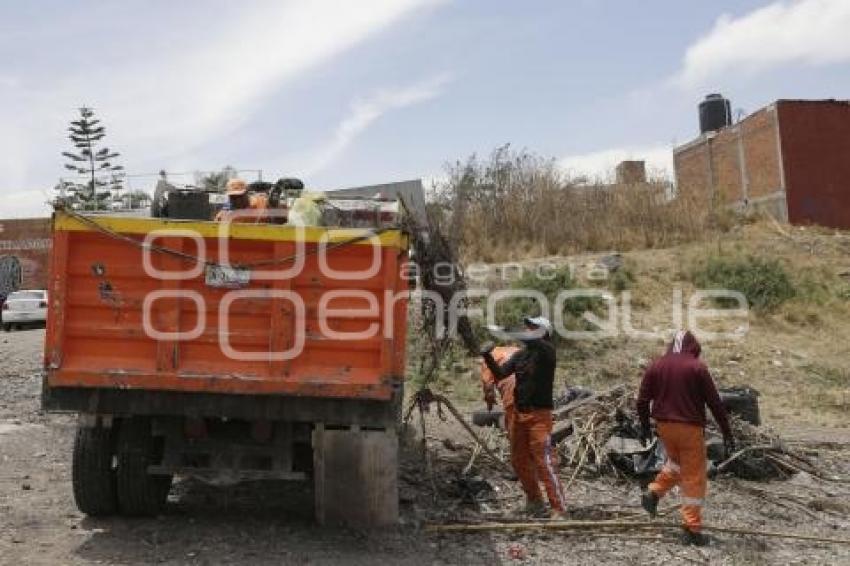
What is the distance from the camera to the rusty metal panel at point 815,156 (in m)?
22.8

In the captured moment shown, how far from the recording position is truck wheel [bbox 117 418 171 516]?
598cm

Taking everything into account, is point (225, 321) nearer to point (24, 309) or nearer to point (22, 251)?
point (24, 309)

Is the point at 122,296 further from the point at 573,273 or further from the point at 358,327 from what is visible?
the point at 573,273

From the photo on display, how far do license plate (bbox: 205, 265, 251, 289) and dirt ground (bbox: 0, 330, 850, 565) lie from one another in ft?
5.57

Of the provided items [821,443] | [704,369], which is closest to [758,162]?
[821,443]

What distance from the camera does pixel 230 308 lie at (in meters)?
5.51

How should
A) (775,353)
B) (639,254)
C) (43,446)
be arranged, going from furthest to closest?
(639,254) < (775,353) < (43,446)

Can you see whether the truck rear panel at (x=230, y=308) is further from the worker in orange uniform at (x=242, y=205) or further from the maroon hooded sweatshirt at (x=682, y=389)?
the maroon hooded sweatshirt at (x=682, y=389)

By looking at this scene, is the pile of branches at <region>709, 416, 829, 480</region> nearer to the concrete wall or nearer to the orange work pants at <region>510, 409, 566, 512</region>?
the orange work pants at <region>510, 409, 566, 512</region>

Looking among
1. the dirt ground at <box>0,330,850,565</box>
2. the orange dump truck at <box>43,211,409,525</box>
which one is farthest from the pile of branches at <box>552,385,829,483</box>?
the orange dump truck at <box>43,211,409,525</box>

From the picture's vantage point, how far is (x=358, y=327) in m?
5.51

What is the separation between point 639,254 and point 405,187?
12.9m

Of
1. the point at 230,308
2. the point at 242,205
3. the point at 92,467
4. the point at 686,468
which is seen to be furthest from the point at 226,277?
the point at 686,468

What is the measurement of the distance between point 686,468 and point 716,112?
83.1 feet
